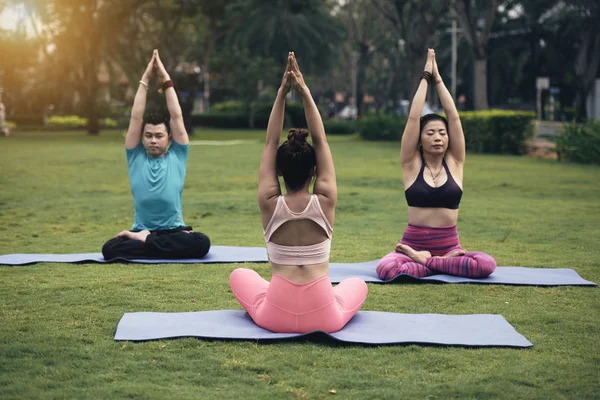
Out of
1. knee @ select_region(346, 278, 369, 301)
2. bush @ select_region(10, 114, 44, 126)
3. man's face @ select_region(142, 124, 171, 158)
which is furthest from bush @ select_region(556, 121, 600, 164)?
bush @ select_region(10, 114, 44, 126)

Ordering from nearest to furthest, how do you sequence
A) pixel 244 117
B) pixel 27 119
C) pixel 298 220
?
pixel 298 220
pixel 244 117
pixel 27 119

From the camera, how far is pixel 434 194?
7469mm

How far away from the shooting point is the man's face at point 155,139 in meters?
8.16

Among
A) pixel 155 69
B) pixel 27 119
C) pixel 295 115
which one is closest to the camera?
pixel 155 69

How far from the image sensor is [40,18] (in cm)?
4331

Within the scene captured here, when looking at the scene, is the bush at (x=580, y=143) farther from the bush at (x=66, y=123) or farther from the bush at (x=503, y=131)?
the bush at (x=66, y=123)

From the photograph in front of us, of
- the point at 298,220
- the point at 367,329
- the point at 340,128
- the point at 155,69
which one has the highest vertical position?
the point at 155,69

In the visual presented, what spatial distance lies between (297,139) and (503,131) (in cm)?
2168

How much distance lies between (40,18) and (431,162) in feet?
130

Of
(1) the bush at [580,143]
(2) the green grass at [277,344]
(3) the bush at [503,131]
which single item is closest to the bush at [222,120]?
(3) the bush at [503,131]

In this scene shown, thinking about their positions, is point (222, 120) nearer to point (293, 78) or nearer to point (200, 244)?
point (200, 244)

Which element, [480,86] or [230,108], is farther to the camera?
[230,108]

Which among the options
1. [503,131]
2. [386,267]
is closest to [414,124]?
[386,267]

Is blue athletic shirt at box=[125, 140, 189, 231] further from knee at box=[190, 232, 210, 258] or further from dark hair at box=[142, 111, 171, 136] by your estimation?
knee at box=[190, 232, 210, 258]
